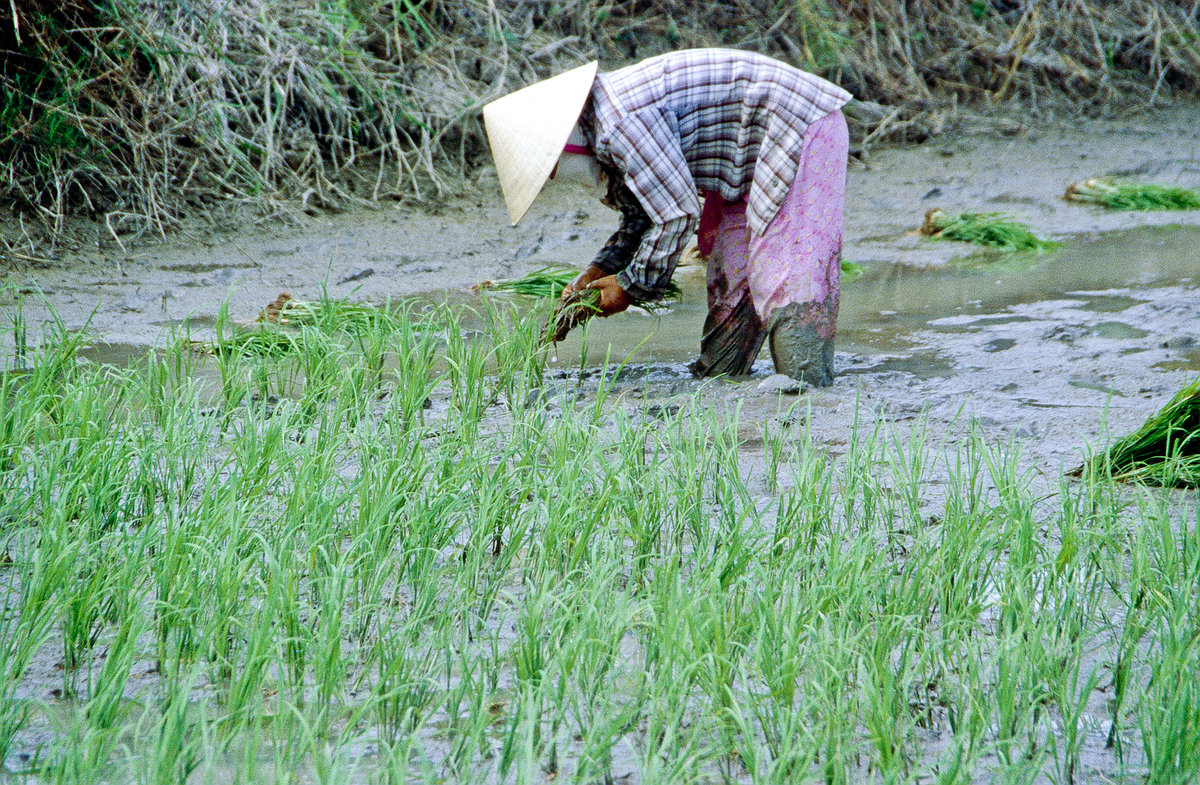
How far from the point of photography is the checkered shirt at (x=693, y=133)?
11.5 feet

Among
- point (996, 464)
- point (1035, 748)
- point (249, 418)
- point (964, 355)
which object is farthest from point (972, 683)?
point (964, 355)

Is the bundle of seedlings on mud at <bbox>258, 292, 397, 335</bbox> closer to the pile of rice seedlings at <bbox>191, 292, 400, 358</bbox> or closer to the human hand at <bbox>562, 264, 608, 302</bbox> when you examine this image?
the pile of rice seedlings at <bbox>191, 292, 400, 358</bbox>

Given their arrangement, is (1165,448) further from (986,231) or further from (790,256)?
(986,231)

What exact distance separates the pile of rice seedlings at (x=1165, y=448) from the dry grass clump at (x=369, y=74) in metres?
4.64

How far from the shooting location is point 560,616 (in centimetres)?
220

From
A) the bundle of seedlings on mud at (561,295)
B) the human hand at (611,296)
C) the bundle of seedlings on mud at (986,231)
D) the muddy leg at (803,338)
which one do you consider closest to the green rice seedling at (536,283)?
the bundle of seedlings on mud at (561,295)

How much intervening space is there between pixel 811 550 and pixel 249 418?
142 centimetres

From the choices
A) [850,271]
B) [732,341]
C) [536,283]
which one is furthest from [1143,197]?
[732,341]

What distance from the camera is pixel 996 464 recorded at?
2.76 metres

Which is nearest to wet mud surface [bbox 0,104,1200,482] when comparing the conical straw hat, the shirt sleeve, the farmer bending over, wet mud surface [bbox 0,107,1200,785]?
wet mud surface [bbox 0,107,1200,785]

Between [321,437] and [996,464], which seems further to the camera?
[321,437]

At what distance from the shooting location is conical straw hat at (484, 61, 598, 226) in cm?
343

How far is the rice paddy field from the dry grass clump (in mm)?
3169

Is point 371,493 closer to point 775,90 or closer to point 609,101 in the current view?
point 609,101
